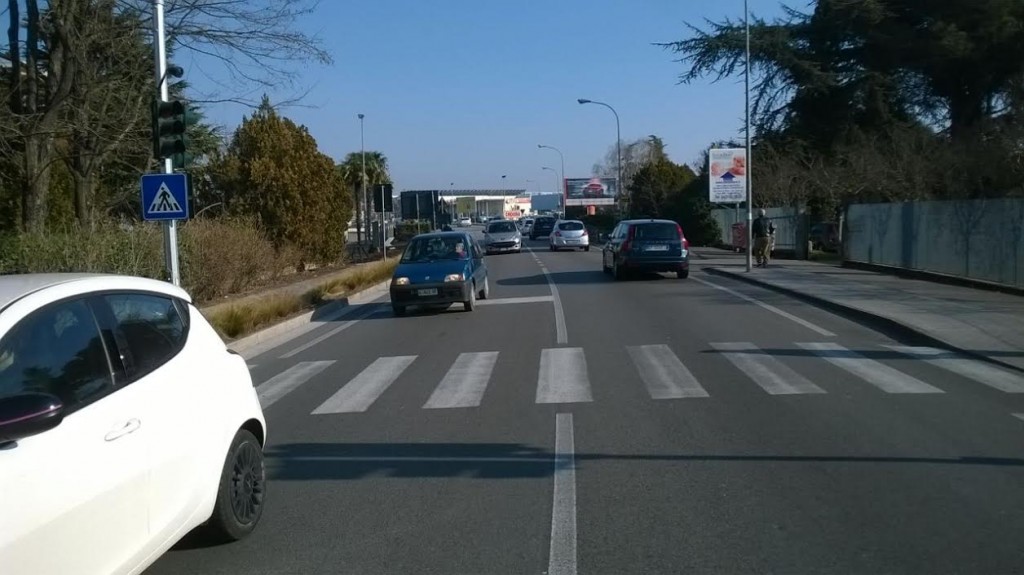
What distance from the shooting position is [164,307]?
18.9 feet

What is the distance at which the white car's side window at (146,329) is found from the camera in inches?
202

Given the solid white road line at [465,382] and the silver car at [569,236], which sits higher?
the silver car at [569,236]

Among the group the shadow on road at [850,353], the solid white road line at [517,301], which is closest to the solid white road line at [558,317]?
the solid white road line at [517,301]

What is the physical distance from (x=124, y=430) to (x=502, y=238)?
43878 millimetres

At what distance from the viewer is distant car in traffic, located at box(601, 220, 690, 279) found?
86.0ft

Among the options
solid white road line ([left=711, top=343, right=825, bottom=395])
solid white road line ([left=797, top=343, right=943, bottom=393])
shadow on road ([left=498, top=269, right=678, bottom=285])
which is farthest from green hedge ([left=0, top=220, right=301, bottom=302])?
solid white road line ([left=797, top=343, right=943, bottom=393])

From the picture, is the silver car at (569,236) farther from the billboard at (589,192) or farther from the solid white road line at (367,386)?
the billboard at (589,192)

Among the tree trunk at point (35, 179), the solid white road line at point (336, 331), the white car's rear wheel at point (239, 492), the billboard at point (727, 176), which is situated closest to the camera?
the white car's rear wheel at point (239, 492)

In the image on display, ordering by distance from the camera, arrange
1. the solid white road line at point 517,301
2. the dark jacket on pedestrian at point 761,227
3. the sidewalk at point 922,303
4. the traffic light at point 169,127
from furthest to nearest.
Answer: the dark jacket on pedestrian at point 761,227, the solid white road line at point 517,301, the traffic light at point 169,127, the sidewalk at point 922,303

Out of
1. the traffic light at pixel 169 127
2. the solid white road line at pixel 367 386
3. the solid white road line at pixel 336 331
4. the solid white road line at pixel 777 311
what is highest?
the traffic light at pixel 169 127

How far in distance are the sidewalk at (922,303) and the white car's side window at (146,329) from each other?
9.61 meters

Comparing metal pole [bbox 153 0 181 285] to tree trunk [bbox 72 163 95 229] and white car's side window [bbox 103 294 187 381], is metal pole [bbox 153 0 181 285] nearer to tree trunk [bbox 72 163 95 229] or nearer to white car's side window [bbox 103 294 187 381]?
tree trunk [bbox 72 163 95 229]

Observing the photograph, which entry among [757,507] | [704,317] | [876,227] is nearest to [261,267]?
[704,317]

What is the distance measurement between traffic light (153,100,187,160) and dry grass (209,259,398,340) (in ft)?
9.40
